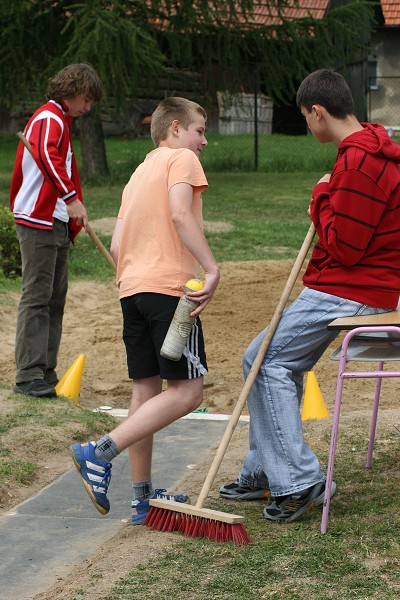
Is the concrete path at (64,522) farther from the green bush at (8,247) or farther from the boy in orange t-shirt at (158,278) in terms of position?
the green bush at (8,247)

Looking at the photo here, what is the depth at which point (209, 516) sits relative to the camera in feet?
13.2

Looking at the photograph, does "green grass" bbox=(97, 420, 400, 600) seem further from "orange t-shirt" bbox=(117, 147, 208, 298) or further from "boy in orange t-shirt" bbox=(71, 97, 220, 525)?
"orange t-shirt" bbox=(117, 147, 208, 298)

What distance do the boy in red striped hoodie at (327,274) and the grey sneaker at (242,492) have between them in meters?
0.25

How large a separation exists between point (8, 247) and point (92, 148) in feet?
31.4

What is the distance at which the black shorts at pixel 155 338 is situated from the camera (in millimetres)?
4238

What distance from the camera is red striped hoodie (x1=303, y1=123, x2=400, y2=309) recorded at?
3.97 m

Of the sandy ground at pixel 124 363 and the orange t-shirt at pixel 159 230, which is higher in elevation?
the orange t-shirt at pixel 159 230

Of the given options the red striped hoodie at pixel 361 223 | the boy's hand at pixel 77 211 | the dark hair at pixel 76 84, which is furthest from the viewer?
the boy's hand at pixel 77 211

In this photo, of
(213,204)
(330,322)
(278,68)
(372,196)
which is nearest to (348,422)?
(330,322)

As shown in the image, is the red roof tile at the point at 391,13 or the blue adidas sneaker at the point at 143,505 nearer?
the blue adidas sneaker at the point at 143,505

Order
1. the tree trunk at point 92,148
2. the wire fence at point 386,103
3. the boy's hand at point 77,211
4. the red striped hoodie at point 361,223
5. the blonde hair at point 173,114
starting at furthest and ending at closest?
the wire fence at point 386,103, the tree trunk at point 92,148, the boy's hand at point 77,211, the blonde hair at point 173,114, the red striped hoodie at point 361,223

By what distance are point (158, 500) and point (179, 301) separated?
80 cm

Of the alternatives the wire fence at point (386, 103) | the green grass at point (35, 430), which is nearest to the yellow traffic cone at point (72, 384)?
the green grass at point (35, 430)

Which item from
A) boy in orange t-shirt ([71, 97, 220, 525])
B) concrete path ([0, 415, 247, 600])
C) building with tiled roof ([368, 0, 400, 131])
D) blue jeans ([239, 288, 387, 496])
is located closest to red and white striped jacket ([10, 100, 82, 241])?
A: concrete path ([0, 415, 247, 600])
